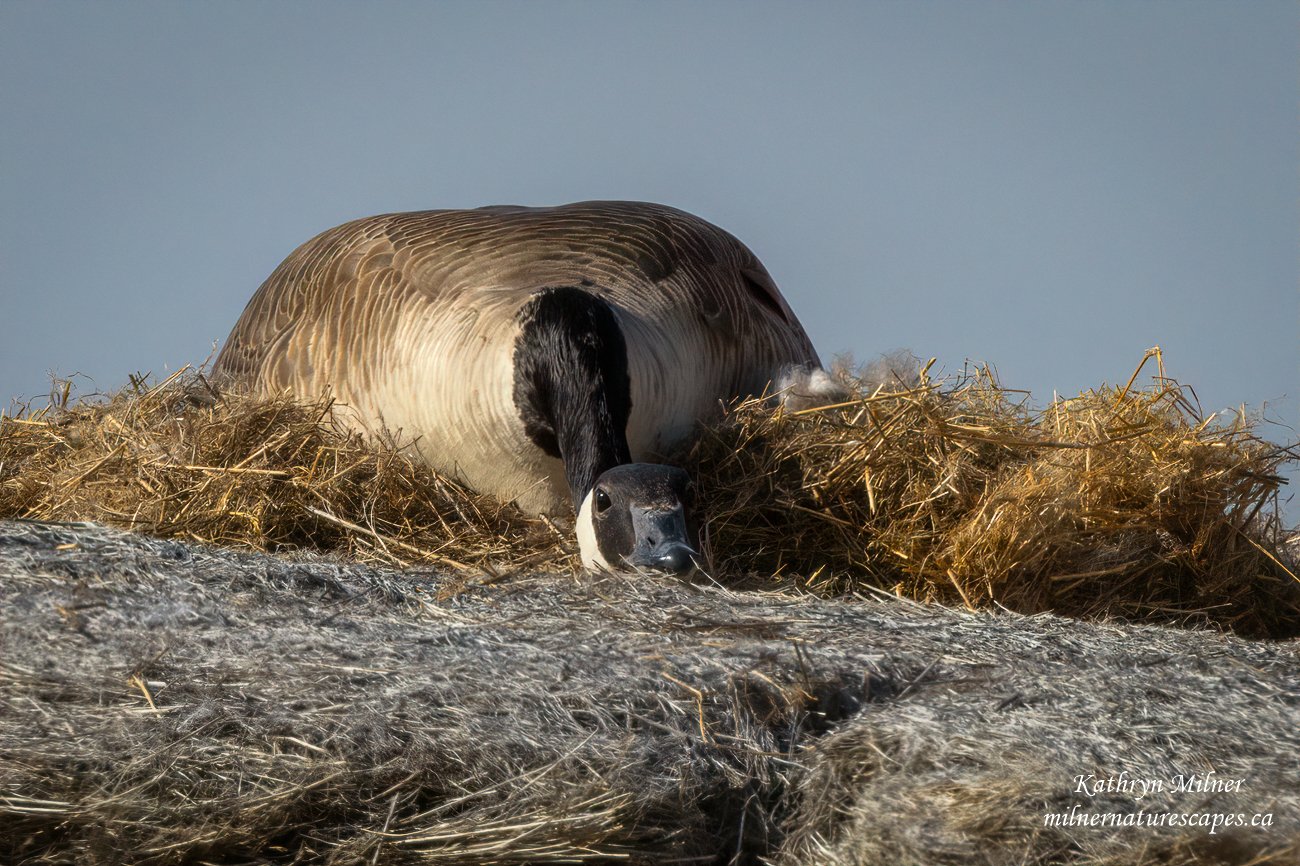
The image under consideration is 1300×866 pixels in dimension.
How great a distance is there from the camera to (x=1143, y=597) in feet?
14.1

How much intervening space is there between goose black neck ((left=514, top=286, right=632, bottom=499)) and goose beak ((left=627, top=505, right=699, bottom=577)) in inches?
20.8

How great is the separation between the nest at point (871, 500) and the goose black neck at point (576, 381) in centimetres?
38

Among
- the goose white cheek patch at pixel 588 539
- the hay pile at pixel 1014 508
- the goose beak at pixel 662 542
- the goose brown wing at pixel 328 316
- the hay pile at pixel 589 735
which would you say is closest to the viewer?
the hay pile at pixel 589 735

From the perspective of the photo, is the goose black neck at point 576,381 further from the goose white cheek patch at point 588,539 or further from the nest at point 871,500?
the nest at point 871,500

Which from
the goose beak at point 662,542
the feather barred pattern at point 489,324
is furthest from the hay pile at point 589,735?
the feather barred pattern at point 489,324

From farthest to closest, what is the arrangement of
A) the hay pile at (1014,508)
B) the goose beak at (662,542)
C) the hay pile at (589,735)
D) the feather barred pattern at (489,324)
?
the feather barred pattern at (489,324)
the hay pile at (1014,508)
the goose beak at (662,542)
the hay pile at (589,735)

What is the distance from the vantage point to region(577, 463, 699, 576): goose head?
357 centimetres

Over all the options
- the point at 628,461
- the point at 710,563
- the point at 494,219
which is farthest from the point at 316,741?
the point at 494,219

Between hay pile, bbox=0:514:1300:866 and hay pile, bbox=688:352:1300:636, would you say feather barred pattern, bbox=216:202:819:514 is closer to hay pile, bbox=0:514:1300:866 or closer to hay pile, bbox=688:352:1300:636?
hay pile, bbox=688:352:1300:636

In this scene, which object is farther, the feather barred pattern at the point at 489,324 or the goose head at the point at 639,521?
the feather barred pattern at the point at 489,324

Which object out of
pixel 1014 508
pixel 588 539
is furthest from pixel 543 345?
pixel 1014 508

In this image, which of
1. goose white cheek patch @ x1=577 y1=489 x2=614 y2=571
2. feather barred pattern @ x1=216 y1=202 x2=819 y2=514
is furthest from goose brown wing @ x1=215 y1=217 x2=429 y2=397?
goose white cheek patch @ x1=577 y1=489 x2=614 y2=571

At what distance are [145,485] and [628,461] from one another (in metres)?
1.76

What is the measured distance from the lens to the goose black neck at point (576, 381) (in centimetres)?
425
